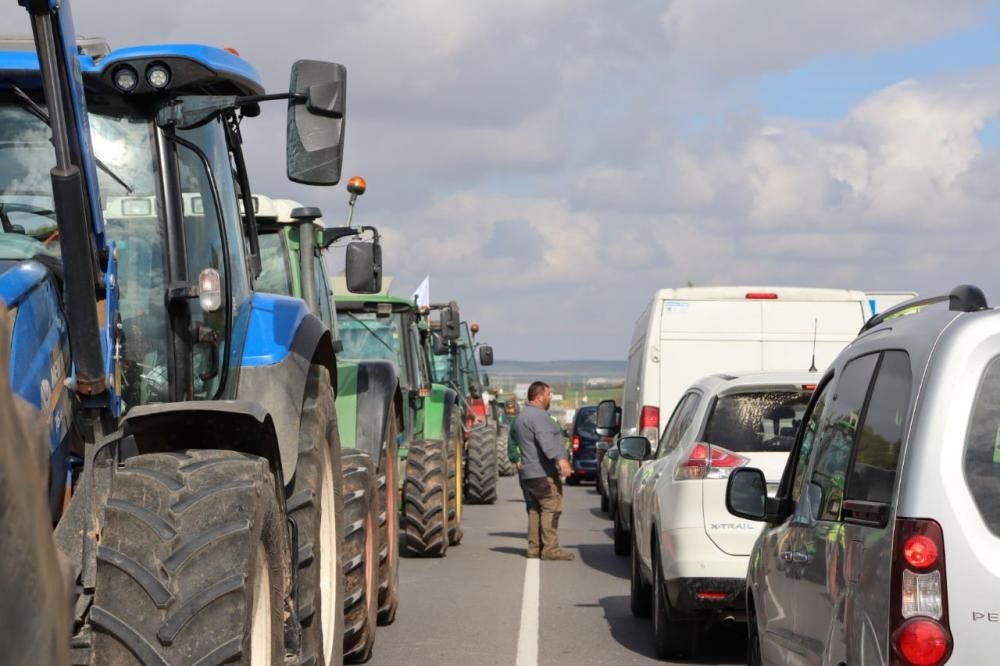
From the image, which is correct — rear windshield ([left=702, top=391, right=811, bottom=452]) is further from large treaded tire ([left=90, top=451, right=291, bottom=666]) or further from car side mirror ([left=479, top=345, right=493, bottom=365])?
car side mirror ([left=479, top=345, right=493, bottom=365])

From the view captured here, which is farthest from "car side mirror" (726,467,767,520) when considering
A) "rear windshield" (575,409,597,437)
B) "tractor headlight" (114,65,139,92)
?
"rear windshield" (575,409,597,437)

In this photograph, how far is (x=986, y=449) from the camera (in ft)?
13.8

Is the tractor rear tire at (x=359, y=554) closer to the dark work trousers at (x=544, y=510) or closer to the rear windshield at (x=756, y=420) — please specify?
the rear windshield at (x=756, y=420)

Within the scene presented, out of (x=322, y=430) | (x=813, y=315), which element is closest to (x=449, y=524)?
(x=813, y=315)

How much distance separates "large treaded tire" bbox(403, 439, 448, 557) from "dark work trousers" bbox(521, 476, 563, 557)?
89 centimetres

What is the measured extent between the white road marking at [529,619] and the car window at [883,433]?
16.6 feet

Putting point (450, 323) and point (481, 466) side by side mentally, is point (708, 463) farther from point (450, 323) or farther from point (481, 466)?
point (481, 466)

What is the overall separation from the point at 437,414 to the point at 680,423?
7.27 metres

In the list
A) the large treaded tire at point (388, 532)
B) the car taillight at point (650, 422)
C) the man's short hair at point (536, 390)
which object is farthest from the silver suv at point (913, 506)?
the man's short hair at point (536, 390)

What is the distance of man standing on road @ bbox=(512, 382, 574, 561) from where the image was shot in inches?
617

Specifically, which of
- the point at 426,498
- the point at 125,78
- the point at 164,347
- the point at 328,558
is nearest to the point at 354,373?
the point at 328,558

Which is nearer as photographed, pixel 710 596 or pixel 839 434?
pixel 839 434

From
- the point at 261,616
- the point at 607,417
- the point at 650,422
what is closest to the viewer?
the point at 261,616

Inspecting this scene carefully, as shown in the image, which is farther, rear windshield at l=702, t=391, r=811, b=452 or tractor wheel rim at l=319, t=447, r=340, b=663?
rear windshield at l=702, t=391, r=811, b=452
